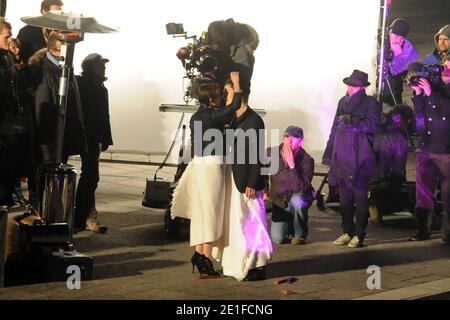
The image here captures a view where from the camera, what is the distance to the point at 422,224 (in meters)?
12.9

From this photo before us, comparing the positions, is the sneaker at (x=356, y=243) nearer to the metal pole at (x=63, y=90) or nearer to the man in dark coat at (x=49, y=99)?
the man in dark coat at (x=49, y=99)

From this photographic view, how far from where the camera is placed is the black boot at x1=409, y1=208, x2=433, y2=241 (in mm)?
12766

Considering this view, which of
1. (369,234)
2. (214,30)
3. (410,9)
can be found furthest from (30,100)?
(410,9)

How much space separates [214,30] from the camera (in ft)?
42.1

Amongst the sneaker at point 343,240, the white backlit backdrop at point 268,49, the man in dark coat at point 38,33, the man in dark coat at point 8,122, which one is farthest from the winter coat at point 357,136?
the man in dark coat at point 8,122

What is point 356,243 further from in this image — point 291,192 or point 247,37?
point 247,37

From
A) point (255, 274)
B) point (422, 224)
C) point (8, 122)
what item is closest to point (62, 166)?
point (8, 122)

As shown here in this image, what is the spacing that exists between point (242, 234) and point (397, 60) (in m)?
5.89

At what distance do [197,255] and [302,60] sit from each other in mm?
5727

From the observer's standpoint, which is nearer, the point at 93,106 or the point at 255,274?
the point at 255,274

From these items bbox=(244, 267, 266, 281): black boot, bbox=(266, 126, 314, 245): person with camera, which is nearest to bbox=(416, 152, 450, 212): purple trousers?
bbox=(266, 126, 314, 245): person with camera

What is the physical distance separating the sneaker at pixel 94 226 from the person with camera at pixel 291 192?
1945 millimetres

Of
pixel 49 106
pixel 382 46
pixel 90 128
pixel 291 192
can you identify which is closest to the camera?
pixel 49 106

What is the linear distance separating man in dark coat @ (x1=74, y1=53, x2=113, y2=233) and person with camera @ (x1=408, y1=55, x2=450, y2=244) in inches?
146
